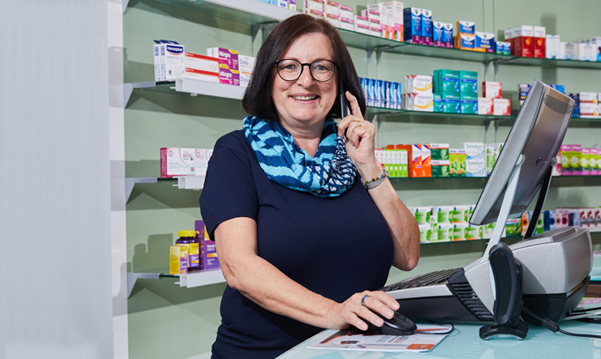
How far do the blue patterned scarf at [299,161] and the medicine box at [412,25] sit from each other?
2590mm

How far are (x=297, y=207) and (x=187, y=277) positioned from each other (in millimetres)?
1412

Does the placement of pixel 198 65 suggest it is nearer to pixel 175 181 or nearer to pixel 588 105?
pixel 175 181

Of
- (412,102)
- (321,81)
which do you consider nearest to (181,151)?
(321,81)

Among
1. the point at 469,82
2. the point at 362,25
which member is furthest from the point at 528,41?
the point at 362,25

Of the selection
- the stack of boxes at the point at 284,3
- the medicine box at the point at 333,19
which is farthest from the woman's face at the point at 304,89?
the medicine box at the point at 333,19

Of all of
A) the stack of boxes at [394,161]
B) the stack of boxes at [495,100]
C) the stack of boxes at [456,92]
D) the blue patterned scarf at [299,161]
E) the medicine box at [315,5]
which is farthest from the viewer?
the stack of boxes at [495,100]

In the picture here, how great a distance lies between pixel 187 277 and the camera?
273 cm

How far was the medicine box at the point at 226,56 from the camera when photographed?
9.59 feet

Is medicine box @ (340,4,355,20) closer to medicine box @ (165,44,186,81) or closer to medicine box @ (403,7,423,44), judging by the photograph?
medicine box @ (403,7,423,44)

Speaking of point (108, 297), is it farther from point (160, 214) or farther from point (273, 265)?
point (273, 265)

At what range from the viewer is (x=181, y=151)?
2826 mm

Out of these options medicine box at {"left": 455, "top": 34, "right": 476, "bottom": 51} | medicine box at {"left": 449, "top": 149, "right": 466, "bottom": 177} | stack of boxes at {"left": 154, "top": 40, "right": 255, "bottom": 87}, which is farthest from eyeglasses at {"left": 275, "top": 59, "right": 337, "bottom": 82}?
medicine box at {"left": 455, "top": 34, "right": 476, "bottom": 51}

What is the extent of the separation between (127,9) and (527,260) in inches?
98.5

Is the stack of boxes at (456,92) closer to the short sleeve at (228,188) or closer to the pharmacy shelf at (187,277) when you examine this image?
the pharmacy shelf at (187,277)
